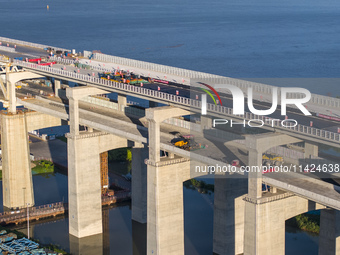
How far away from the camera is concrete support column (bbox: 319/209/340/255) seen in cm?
6738

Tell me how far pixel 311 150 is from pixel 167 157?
49.6ft

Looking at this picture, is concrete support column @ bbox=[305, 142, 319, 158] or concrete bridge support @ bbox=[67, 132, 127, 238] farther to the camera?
concrete bridge support @ bbox=[67, 132, 127, 238]

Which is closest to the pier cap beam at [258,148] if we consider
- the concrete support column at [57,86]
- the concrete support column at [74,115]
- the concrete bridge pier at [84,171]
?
the concrete bridge pier at [84,171]

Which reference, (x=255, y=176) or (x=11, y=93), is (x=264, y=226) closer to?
(x=255, y=176)

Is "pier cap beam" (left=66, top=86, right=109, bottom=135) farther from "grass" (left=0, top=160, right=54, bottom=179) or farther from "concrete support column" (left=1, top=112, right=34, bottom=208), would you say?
"grass" (left=0, top=160, right=54, bottom=179)

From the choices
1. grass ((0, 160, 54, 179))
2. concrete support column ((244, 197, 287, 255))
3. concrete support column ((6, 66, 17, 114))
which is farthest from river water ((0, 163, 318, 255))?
concrete support column ((244, 197, 287, 255))

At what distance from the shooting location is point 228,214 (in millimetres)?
75812

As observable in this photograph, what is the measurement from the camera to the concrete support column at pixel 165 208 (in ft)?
235

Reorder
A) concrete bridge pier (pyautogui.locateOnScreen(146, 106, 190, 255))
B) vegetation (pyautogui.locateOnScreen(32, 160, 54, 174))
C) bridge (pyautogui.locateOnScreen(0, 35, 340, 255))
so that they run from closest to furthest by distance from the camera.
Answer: bridge (pyautogui.locateOnScreen(0, 35, 340, 255)), concrete bridge pier (pyautogui.locateOnScreen(146, 106, 190, 255)), vegetation (pyautogui.locateOnScreen(32, 160, 54, 174))

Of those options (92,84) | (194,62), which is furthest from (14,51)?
(194,62)

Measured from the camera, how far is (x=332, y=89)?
146m

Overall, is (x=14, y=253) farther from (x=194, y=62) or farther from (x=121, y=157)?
(x=194, y=62)

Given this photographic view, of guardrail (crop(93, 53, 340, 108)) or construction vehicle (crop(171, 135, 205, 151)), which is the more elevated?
guardrail (crop(93, 53, 340, 108))

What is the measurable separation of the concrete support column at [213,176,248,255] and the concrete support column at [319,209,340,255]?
1047 centimetres
